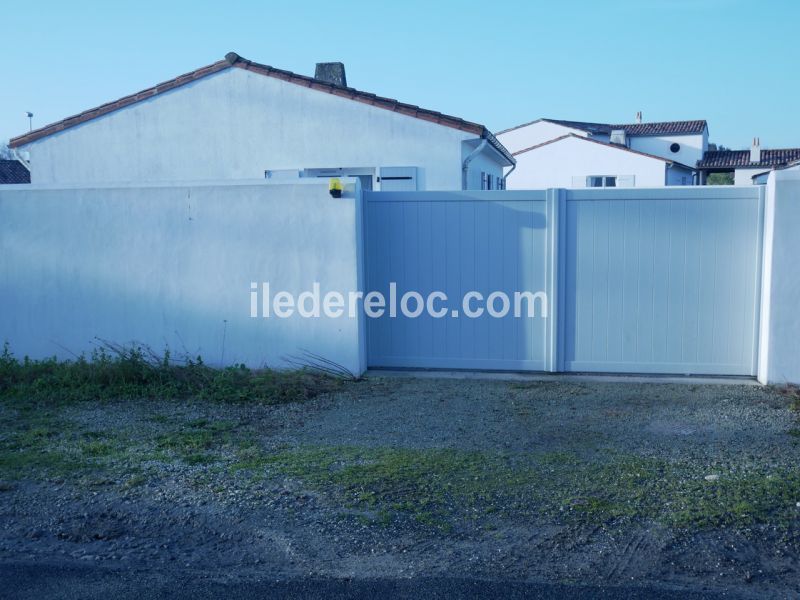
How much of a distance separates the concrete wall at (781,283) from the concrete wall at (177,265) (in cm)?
423

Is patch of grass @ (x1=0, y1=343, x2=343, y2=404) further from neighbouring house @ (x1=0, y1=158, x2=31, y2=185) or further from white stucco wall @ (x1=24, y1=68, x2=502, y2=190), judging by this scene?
neighbouring house @ (x1=0, y1=158, x2=31, y2=185)

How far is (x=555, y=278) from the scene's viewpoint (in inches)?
344

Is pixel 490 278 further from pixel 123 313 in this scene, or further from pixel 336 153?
pixel 336 153

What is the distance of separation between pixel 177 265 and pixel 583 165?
Result: 3212cm

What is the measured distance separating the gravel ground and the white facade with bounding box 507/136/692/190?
31479mm

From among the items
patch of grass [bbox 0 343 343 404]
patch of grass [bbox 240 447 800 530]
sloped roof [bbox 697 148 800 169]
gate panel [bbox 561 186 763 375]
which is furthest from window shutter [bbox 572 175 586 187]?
patch of grass [bbox 240 447 800 530]

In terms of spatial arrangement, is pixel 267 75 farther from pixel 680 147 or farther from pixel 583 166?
pixel 680 147

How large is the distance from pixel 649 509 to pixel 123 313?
6.41m

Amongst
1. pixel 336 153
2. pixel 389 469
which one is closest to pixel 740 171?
pixel 336 153

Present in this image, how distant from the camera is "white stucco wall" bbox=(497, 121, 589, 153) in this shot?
53.9m

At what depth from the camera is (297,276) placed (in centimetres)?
888

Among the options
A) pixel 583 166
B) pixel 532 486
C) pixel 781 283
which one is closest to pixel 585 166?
pixel 583 166

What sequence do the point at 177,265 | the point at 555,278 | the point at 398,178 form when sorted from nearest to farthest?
the point at 555,278 < the point at 177,265 < the point at 398,178

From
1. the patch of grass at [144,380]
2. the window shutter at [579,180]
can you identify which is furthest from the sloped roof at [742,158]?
the patch of grass at [144,380]
